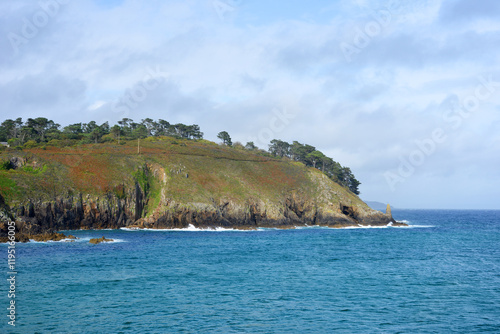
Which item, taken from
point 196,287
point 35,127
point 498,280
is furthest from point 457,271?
point 35,127

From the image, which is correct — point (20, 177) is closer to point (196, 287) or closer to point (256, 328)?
point (196, 287)

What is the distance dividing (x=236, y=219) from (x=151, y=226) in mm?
20804

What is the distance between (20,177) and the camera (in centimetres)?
8206

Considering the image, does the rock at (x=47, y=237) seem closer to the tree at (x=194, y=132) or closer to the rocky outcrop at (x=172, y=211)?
the rocky outcrop at (x=172, y=211)

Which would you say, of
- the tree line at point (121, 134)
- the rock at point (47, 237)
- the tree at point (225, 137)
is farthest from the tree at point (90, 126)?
the rock at point (47, 237)

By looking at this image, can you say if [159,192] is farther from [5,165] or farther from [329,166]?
[329,166]

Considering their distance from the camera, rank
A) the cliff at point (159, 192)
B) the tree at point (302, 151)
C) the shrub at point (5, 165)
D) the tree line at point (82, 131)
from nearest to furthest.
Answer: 1. the cliff at point (159, 192)
2. the shrub at point (5, 165)
3. the tree line at point (82, 131)
4. the tree at point (302, 151)

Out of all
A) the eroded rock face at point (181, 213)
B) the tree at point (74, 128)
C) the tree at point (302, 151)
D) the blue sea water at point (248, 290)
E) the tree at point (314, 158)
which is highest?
the tree at point (74, 128)

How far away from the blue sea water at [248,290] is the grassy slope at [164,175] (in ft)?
102

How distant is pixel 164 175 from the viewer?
105 metres

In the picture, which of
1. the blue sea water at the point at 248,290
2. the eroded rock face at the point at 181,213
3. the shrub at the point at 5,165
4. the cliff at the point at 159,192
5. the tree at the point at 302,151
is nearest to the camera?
the blue sea water at the point at 248,290

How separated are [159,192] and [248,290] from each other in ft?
231

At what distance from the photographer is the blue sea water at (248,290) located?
25.0 metres

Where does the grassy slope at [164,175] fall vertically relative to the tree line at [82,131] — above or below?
below
